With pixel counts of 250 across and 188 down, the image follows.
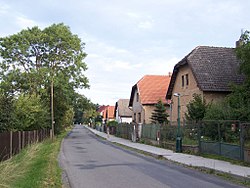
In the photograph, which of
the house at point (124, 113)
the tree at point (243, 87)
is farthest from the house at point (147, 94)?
the tree at point (243, 87)

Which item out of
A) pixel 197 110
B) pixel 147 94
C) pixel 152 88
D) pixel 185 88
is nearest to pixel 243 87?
pixel 197 110

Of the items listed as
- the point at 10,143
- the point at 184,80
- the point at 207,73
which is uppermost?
the point at 207,73

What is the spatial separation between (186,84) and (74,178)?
2334 centimetres

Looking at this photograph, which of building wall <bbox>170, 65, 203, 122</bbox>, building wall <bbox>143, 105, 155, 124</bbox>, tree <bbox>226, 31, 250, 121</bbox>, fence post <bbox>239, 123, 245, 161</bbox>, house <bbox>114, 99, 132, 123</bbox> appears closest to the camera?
fence post <bbox>239, 123, 245, 161</bbox>

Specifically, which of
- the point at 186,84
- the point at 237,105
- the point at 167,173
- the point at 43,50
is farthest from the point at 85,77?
the point at 167,173

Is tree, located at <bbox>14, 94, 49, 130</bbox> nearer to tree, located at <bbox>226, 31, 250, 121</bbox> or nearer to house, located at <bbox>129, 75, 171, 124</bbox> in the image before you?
tree, located at <bbox>226, 31, 250, 121</bbox>

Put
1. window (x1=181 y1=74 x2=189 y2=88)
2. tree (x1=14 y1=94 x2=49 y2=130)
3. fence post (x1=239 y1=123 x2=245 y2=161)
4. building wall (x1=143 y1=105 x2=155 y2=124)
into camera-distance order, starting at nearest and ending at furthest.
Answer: fence post (x1=239 y1=123 x2=245 y2=161)
tree (x1=14 y1=94 x2=49 y2=130)
window (x1=181 y1=74 x2=189 y2=88)
building wall (x1=143 y1=105 x2=155 y2=124)

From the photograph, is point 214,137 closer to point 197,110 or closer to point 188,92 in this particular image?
point 197,110

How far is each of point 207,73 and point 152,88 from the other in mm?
20017

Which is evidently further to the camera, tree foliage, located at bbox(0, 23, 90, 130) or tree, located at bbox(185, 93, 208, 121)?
tree foliage, located at bbox(0, 23, 90, 130)

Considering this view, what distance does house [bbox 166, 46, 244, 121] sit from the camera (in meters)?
29.5

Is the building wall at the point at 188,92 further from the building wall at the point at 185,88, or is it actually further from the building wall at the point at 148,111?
the building wall at the point at 148,111

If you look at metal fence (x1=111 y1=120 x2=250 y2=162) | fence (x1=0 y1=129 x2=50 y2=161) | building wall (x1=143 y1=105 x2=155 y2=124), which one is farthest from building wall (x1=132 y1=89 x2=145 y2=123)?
fence (x1=0 y1=129 x2=50 y2=161)

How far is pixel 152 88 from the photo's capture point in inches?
1969
